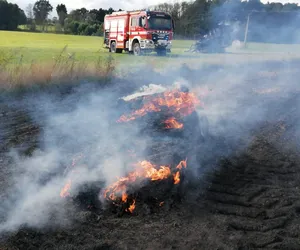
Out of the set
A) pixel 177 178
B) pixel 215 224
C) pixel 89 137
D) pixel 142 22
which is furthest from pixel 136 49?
pixel 215 224

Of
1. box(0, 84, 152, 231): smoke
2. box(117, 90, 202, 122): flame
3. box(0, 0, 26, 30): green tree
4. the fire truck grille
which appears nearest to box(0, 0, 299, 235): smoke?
box(0, 84, 152, 231): smoke

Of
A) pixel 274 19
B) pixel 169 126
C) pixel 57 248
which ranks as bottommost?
pixel 57 248

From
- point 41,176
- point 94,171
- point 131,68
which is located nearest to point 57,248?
point 94,171

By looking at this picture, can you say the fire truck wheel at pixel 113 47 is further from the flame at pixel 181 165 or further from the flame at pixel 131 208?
the flame at pixel 131 208

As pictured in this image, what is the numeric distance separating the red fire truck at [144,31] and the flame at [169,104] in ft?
52.9

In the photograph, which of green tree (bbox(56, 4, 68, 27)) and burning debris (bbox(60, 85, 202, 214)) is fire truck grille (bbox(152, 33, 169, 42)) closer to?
burning debris (bbox(60, 85, 202, 214))

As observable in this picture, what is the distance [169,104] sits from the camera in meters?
6.29

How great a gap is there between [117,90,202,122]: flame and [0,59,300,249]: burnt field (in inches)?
20.7

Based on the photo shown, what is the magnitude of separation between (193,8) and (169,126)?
35.7ft

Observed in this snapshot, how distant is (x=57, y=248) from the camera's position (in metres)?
Answer: 3.23

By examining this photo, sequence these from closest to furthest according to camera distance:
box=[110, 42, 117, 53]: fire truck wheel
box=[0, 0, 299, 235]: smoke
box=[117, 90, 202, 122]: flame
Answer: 1. box=[0, 0, 299, 235]: smoke
2. box=[117, 90, 202, 122]: flame
3. box=[110, 42, 117, 53]: fire truck wheel

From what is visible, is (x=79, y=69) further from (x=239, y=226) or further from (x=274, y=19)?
(x=274, y=19)

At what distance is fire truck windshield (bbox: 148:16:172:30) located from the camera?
2173cm

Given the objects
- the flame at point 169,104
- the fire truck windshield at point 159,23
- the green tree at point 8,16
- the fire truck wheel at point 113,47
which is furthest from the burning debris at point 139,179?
the green tree at point 8,16
